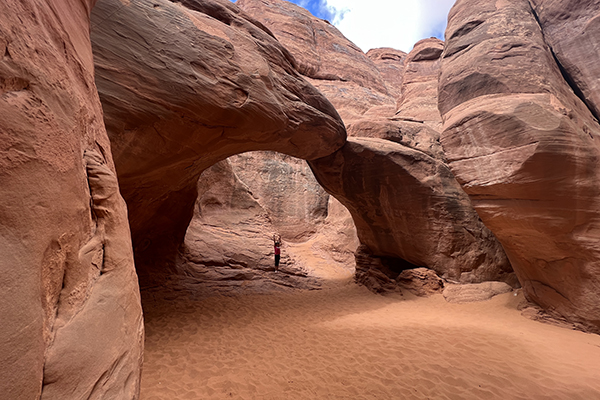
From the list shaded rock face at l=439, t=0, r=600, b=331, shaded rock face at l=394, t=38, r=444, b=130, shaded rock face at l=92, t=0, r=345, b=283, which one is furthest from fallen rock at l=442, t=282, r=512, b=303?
shaded rock face at l=394, t=38, r=444, b=130

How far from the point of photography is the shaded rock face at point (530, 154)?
532 cm

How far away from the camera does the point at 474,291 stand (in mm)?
8016

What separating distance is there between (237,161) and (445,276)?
13.5 metres

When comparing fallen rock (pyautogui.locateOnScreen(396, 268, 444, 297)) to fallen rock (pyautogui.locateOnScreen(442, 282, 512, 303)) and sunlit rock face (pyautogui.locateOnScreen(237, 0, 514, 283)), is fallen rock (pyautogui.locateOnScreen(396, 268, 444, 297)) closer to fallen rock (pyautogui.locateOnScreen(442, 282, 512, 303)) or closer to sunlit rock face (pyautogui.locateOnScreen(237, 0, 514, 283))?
sunlit rock face (pyautogui.locateOnScreen(237, 0, 514, 283))

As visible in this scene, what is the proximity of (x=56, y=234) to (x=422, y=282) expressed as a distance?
30.4 feet

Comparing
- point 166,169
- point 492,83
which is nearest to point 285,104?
point 166,169

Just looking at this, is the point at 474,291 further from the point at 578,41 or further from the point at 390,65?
the point at 390,65

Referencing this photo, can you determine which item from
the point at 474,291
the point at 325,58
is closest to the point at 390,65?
the point at 325,58

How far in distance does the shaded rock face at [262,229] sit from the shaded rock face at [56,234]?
24.8 ft

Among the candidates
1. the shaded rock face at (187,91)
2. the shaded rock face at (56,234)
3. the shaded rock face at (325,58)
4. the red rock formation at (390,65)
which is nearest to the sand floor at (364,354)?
the shaded rock face at (56,234)

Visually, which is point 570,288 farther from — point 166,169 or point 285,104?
point 166,169

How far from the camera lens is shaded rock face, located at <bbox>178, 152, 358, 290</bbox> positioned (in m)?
10.2

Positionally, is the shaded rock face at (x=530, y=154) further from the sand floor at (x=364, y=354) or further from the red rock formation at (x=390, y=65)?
the red rock formation at (x=390, y=65)

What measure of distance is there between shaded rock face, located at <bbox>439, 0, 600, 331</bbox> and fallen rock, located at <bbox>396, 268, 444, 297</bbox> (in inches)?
88.7
